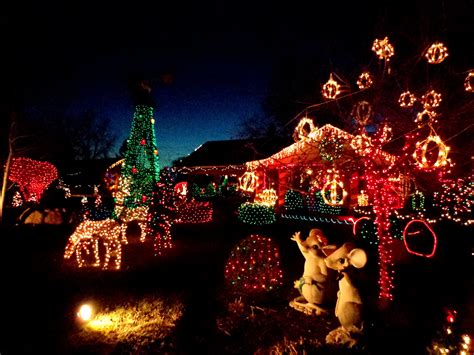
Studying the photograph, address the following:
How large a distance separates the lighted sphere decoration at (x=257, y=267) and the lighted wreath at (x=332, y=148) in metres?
1.91

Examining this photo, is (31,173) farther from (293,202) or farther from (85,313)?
(293,202)

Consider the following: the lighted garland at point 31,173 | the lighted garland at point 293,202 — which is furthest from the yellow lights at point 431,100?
the lighted garland at point 31,173

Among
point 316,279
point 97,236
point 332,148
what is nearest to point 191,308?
point 316,279

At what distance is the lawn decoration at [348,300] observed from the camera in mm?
3758

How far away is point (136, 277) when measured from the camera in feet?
22.9

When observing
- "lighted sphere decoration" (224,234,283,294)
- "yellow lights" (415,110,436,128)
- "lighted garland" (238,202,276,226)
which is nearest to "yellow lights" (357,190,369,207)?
"lighted garland" (238,202,276,226)

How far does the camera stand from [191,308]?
5227 mm

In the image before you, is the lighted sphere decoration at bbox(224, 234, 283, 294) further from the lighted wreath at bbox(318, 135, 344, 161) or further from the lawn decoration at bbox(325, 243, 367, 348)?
the lighted wreath at bbox(318, 135, 344, 161)

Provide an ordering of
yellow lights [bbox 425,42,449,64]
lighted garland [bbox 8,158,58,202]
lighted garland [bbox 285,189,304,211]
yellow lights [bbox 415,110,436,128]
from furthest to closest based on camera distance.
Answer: lighted garland [bbox 285,189,304,211], lighted garland [bbox 8,158,58,202], yellow lights [bbox 425,42,449,64], yellow lights [bbox 415,110,436,128]

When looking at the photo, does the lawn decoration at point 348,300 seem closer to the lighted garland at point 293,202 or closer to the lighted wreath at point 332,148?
the lighted wreath at point 332,148

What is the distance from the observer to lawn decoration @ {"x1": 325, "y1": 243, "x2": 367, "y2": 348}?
376cm

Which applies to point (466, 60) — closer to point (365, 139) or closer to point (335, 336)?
point (365, 139)

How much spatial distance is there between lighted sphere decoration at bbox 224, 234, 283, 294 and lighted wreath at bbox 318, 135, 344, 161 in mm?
1905

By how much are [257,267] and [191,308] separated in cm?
134
